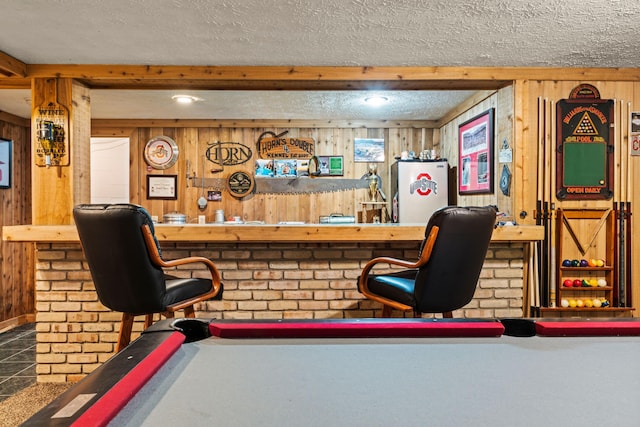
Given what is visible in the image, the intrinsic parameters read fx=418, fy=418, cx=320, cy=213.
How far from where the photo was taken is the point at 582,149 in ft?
11.4

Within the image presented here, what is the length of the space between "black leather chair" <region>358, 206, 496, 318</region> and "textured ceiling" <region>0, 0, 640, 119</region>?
121cm

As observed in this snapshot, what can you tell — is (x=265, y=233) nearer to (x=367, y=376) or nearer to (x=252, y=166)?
(x=367, y=376)

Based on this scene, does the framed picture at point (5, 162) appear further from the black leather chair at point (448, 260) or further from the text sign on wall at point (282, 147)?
the black leather chair at point (448, 260)

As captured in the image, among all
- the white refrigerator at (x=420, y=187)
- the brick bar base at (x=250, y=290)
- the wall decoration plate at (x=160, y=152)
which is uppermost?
the wall decoration plate at (x=160, y=152)

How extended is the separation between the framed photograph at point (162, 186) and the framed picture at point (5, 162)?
159cm

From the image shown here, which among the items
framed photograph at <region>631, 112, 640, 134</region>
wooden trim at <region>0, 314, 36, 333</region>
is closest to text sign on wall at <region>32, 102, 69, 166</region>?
wooden trim at <region>0, 314, 36, 333</region>

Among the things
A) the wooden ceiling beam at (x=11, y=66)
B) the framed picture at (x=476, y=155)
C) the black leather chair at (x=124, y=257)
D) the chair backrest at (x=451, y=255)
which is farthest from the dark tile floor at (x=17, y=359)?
the framed picture at (x=476, y=155)

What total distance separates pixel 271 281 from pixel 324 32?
5.99 feet

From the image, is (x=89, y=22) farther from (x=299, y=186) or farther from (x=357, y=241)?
(x=299, y=186)

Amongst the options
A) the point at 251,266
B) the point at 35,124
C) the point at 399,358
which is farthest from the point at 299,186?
the point at 399,358

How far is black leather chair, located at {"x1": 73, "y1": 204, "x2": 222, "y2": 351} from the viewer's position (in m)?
2.16

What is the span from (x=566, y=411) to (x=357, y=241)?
2293 millimetres

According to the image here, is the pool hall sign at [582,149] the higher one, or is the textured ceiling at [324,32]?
the textured ceiling at [324,32]

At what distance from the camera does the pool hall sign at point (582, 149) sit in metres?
3.47
